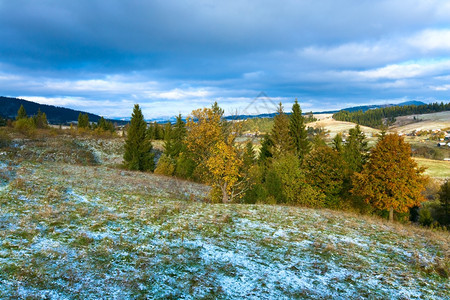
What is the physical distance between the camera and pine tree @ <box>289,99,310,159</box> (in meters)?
59.4

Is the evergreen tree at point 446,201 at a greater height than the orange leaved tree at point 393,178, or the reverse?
the orange leaved tree at point 393,178

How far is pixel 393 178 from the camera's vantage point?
34156 millimetres

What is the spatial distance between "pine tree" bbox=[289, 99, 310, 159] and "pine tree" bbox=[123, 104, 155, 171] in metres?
34.7

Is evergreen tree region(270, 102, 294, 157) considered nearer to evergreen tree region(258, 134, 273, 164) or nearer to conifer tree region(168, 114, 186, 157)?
evergreen tree region(258, 134, 273, 164)

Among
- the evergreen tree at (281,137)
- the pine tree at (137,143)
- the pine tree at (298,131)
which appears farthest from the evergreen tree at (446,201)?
the pine tree at (137,143)

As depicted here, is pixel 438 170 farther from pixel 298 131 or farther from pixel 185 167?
pixel 185 167

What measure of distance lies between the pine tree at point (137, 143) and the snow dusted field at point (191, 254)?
39533 millimetres

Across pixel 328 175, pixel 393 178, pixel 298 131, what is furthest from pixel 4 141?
pixel 393 178

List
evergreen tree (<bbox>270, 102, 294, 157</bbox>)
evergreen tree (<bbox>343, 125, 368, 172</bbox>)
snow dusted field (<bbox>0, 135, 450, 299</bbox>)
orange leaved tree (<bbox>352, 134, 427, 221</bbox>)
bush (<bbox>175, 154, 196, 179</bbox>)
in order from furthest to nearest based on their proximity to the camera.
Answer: evergreen tree (<bbox>270, 102, 294, 157</bbox>)
evergreen tree (<bbox>343, 125, 368, 172</bbox>)
bush (<bbox>175, 154, 196, 179</bbox>)
orange leaved tree (<bbox>352, 134, 427, 221</bbox>)
snow dusted field (<bbox>0, 135, 450, 299</bbox>)

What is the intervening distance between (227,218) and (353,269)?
6956 mm

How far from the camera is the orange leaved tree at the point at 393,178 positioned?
112ft

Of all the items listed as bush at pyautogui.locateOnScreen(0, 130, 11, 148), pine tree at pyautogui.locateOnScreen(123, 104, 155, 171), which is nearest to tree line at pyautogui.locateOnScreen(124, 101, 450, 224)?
pine tree at pyautogui.locateOnScreen(123, 104, 155, 171)

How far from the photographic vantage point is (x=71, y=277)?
280 inches

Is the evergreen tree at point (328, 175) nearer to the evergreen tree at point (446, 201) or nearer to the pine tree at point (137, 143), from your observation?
the evergreen tree at point (446, 201)
